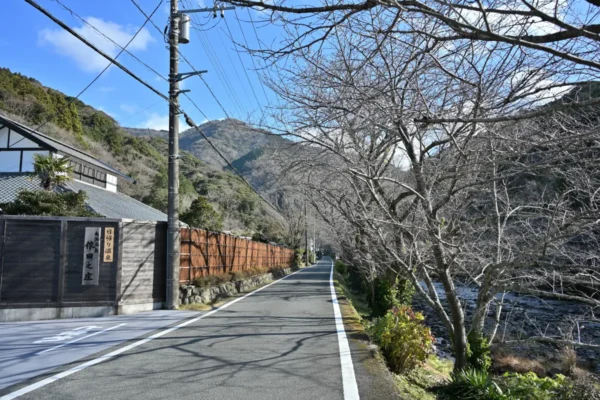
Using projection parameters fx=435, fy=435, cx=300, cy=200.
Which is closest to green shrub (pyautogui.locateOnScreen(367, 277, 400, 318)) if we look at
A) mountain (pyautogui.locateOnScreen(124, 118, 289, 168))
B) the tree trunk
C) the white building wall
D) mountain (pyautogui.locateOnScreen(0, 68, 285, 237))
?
mountain (pyautogui.locateOnScreen(124, 118, 289, 168))

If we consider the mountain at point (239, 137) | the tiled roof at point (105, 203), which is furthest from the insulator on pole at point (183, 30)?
the tiled roof at point (105, 203)

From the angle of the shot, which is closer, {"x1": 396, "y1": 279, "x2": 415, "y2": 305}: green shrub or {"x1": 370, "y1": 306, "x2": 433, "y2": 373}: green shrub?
{"x1": 370, "y1": 306, "x2": 433, "y2": 373}: green shrub

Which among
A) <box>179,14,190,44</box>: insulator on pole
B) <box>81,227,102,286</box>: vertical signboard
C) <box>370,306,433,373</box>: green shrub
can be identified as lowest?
<box>370,306,433,373</box>: green shrub

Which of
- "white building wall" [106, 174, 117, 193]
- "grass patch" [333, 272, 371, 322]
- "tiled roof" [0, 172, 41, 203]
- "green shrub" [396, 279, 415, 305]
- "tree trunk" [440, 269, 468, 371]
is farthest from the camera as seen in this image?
"white building wall" [106, 174, 117, 193]

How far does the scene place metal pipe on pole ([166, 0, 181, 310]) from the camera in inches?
497

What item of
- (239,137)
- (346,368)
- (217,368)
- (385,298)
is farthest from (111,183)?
(346,368)

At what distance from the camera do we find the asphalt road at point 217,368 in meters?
5.07

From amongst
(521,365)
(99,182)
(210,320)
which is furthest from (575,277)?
(99,182)

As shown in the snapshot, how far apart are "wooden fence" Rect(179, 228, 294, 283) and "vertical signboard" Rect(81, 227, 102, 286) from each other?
2969 mm

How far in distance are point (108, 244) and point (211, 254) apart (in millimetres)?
5958

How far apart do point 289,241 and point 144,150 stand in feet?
83.9

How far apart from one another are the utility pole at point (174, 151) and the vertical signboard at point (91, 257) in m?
1.96

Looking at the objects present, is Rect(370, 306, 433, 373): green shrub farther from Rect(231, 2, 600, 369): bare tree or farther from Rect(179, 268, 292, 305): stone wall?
Rect(179, 268, 292, 305): stone wall

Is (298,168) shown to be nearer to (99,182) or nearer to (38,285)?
(38,285)
